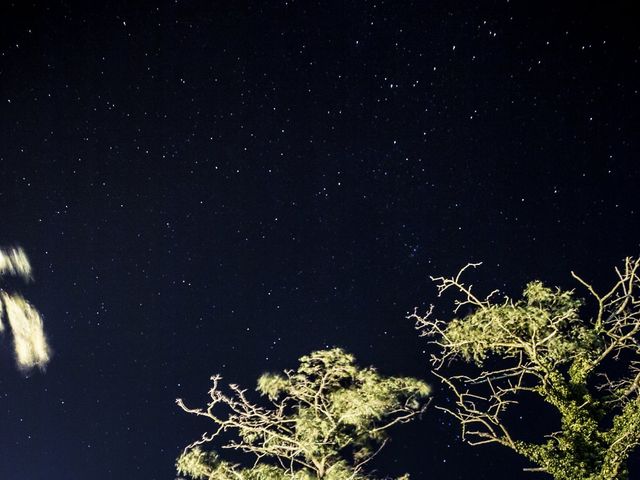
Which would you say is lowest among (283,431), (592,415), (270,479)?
(592,415)

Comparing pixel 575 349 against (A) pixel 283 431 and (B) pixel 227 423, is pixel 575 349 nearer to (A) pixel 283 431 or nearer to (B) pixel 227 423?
(A) pixel 283 431

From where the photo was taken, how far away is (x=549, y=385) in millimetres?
5617

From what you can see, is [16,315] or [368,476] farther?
[16,315]

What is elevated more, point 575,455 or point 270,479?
point 270,479

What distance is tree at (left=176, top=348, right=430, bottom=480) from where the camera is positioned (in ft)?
19.0

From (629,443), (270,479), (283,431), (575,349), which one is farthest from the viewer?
(283,431)

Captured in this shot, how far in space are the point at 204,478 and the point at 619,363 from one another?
5636 mm

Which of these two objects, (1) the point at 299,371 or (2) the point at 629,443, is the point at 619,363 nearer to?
(2) the point at 629,443

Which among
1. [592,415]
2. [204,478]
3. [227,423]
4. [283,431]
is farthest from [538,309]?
[204,478]

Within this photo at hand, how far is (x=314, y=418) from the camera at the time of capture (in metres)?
5.85

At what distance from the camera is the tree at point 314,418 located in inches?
228

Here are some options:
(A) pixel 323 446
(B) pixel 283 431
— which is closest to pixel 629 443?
(A) pixel 323 446

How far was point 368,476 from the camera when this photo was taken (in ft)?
19.3

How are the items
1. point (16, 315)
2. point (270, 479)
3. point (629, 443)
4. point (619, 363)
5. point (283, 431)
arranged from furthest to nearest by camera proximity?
point (16, 315) < point (619, 363) < point (283, 431) < point (270, 479) < point (629, 443)
